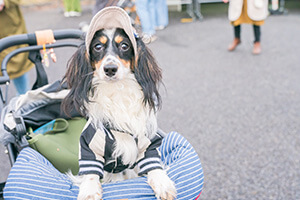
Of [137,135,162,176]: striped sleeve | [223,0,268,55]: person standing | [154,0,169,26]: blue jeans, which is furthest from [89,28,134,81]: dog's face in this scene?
[154,0,169,26]: blue jeans

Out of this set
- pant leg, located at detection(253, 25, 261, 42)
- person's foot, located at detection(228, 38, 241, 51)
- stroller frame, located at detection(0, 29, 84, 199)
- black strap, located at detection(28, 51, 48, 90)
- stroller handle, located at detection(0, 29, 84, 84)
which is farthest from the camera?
person's foot, located at detection(228, 38, 241, 51)

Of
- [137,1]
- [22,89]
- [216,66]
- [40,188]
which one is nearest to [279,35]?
[216,66]

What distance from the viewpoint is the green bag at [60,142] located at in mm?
1765

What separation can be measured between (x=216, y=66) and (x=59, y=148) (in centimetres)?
333

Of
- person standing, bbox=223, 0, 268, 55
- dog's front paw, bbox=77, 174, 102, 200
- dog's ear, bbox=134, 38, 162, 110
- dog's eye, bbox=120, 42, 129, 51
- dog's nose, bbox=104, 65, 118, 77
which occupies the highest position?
dog's eye, bbox=120, 42, 129, 51

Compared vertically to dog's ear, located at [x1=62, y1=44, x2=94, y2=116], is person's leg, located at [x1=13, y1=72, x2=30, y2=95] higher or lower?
lower

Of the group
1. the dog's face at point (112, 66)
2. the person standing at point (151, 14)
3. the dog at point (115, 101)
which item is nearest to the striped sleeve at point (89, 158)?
the dog at point (115, 101)

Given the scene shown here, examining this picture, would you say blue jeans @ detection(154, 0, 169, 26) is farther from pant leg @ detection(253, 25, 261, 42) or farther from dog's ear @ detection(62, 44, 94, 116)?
dog's ear @ detection(62, 44, 94, 116)

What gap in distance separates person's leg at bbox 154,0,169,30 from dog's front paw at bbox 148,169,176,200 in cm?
513

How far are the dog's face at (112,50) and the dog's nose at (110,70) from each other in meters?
0.02

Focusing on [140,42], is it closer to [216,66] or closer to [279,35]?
[216,66]

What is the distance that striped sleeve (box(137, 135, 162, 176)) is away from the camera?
158cm

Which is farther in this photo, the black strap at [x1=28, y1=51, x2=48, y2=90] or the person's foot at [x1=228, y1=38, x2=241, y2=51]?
the person's foot at [x1=228, y1=38, x2=241, y2=51]

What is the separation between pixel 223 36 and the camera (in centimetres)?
614
